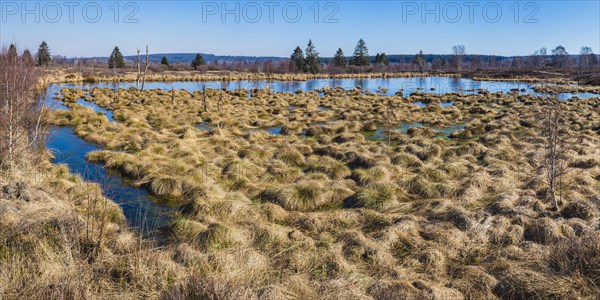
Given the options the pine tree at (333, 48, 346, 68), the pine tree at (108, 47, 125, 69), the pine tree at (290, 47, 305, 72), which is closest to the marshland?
the pine tree at (108, 47, 125, 69)

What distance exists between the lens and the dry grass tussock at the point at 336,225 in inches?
191

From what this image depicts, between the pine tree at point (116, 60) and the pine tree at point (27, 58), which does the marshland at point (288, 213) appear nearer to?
the pine tree at point (27, 58)

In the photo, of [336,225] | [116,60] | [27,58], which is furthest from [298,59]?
[336,225]

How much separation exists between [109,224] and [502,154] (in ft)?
38.3

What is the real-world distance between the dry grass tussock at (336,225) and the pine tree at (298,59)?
6580 cm

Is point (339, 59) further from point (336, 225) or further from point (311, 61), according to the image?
point (336, 225)

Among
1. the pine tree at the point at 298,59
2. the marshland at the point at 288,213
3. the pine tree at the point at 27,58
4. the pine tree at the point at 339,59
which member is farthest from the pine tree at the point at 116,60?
the pine tree at the point at 27,58

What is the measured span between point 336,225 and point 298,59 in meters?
76.7

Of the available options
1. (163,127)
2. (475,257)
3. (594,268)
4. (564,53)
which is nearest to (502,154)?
(475,257)

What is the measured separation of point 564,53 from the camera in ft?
425

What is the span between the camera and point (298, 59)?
82.1m

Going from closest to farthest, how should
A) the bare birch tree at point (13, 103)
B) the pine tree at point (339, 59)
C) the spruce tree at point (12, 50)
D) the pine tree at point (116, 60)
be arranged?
the bare birch tree at point (13, 103)
the spruce tree at point (12, 50)
the pine tree at point (116, 60)
the pine tree at point (339, 59)

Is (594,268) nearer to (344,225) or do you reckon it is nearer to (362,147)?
(344,225)

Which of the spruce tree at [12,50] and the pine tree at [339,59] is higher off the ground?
the pine tree at [339,59]
